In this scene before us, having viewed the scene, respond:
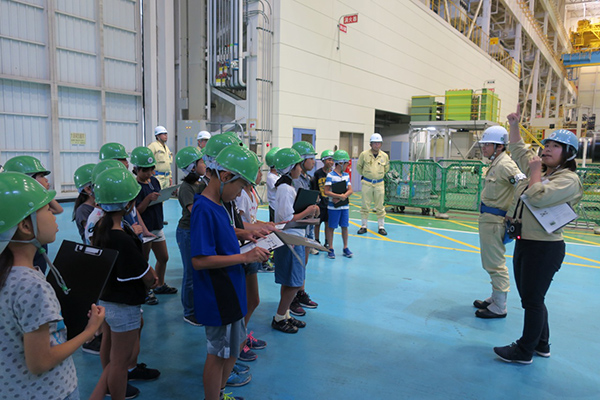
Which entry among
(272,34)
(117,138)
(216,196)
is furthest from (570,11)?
(216,196)

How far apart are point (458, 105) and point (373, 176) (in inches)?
435

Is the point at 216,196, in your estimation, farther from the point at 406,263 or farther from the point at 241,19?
the point at 241,19

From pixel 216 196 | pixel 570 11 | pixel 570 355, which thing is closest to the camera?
pixel 216 196

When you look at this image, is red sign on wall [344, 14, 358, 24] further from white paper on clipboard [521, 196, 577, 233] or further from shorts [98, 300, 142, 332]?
shorts [98, 300, 142, 332]

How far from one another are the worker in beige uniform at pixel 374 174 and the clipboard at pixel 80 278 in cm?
709

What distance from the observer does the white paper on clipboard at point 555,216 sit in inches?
125

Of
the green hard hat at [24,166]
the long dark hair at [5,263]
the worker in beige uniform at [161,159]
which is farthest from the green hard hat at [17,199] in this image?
the worker in beige uniform at [161,159]

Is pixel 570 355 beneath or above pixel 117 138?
beneath

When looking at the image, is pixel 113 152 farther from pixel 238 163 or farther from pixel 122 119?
pixel 122 119

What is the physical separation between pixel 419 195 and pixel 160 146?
684cm

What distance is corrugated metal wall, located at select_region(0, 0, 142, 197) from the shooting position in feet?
34.9

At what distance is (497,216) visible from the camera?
4.30 meters

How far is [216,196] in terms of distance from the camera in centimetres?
229

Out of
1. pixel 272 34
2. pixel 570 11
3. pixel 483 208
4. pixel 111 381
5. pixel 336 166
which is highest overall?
pixel 570 11
